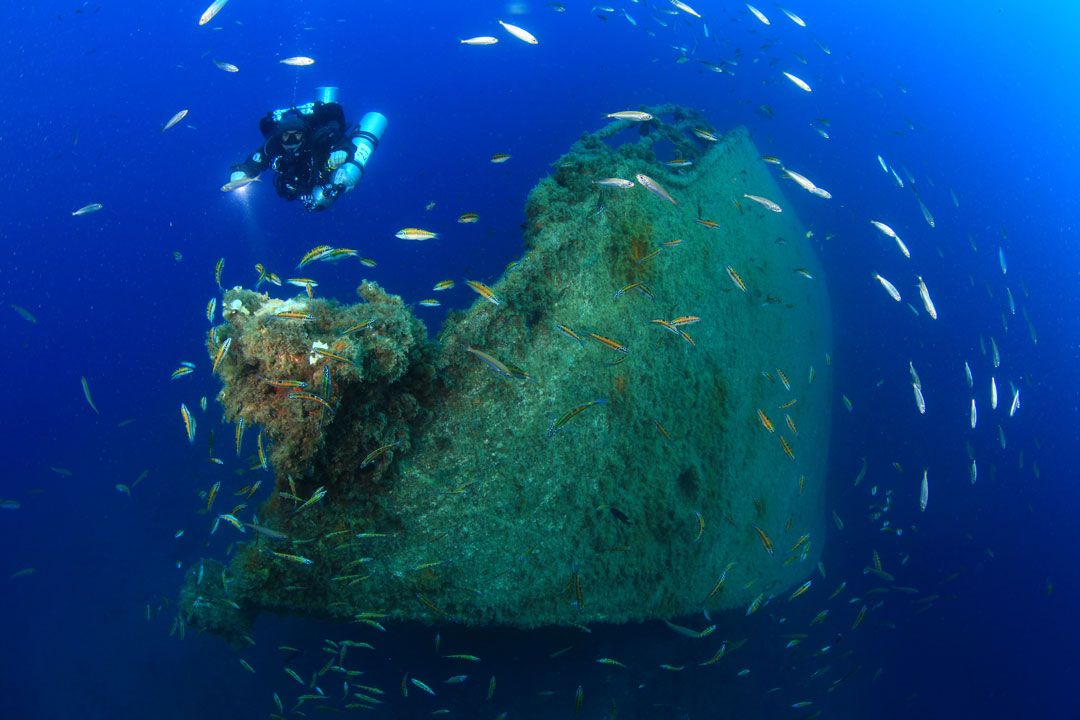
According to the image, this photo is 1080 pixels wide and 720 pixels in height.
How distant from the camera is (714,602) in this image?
17.9 feet

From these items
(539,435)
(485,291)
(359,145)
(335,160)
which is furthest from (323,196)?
(539,435)

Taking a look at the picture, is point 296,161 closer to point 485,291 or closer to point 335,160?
point 335,160

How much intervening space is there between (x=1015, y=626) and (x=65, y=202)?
52438 millimetres

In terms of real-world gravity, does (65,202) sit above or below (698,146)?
below

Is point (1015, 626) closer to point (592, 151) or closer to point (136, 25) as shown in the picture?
point (592, 151)

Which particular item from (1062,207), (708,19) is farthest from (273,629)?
(1062,207)

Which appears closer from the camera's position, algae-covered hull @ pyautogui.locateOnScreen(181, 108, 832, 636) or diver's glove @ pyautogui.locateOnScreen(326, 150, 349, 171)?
algae-covered hull @ pyautogui.locateOnScreen(181, 108, 832, 636)

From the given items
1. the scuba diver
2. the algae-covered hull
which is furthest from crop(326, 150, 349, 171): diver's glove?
the algae-covered hull

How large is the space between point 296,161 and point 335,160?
0.60 metres

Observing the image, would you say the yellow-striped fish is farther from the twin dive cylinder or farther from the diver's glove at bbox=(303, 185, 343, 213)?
the twin dive cylinder

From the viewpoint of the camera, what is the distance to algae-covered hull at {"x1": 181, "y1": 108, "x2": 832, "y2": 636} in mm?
3578

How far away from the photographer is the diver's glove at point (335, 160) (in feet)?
27.2

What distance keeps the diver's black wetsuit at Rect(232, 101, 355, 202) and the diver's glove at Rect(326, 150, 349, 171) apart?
2.0 inches

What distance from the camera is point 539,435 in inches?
176
